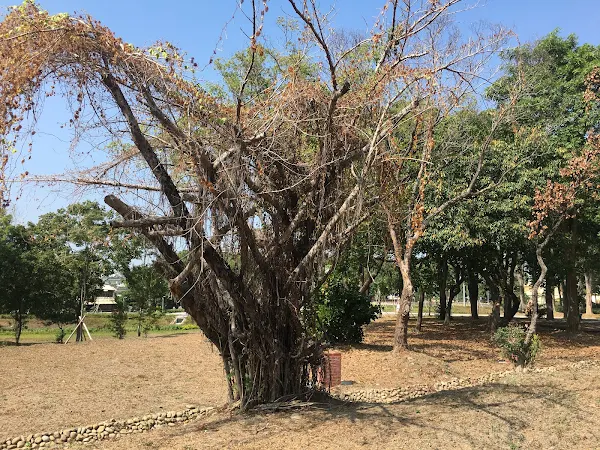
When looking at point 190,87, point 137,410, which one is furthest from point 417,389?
point 190,87

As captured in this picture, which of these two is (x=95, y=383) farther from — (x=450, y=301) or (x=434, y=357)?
(x=450, y=301)

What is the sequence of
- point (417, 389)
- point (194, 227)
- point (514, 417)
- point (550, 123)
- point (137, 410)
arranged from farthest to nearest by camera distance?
point (550, 123), point (417, 389), point (137, 410), point (514, 417), point (194, 227)

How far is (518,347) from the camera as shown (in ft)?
28.0

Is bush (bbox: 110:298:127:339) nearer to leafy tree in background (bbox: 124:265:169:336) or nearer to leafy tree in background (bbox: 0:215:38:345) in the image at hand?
leafy tree in background (bbox: 124:265:169:336)

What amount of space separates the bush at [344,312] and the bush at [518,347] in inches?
194

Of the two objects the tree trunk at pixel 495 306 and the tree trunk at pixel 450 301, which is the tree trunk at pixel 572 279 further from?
the tree trunk at pixel 450 301

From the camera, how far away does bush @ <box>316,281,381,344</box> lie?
13172 mm

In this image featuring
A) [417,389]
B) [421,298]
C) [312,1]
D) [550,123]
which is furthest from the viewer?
[421,298]

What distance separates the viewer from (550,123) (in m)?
14.9

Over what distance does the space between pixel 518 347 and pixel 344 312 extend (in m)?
5.31

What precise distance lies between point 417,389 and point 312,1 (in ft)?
23.4

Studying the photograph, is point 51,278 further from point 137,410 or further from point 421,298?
point 421,298

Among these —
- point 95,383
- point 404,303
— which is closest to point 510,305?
point 404,303

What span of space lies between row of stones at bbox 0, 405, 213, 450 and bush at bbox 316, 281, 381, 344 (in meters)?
6.50
